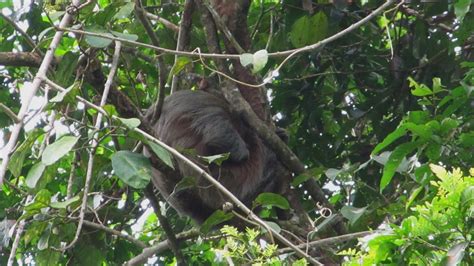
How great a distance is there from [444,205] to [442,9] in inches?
136

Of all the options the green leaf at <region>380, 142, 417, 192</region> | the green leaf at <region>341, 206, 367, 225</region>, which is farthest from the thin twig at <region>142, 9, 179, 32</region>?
the green leaf at <region>380, 142, 417, 192</region>

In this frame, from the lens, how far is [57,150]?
3.48 metres

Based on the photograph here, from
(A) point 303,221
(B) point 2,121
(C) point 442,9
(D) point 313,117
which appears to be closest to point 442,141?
(A) point 303,221

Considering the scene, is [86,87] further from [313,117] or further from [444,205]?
[444,205]

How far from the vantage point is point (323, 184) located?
671 cm

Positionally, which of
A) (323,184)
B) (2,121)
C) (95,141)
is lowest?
(323,184)

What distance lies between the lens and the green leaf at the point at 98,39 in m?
3.92

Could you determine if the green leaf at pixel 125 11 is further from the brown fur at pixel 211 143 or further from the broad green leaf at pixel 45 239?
the brown fur at pixel 211 143

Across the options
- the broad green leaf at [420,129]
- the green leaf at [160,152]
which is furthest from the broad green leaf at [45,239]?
the broad green leaf at [420,129]

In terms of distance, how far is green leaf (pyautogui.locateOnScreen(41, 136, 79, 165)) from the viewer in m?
3.42

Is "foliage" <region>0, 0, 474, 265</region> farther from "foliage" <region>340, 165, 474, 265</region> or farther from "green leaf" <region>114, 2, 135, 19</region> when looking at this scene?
"foliage" <region>340, 165, 474, 265</region>

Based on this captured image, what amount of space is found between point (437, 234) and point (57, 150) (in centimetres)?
165

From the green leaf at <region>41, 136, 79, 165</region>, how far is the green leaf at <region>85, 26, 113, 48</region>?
571 mm

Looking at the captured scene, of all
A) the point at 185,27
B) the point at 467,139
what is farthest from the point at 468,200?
the point at 185,27
